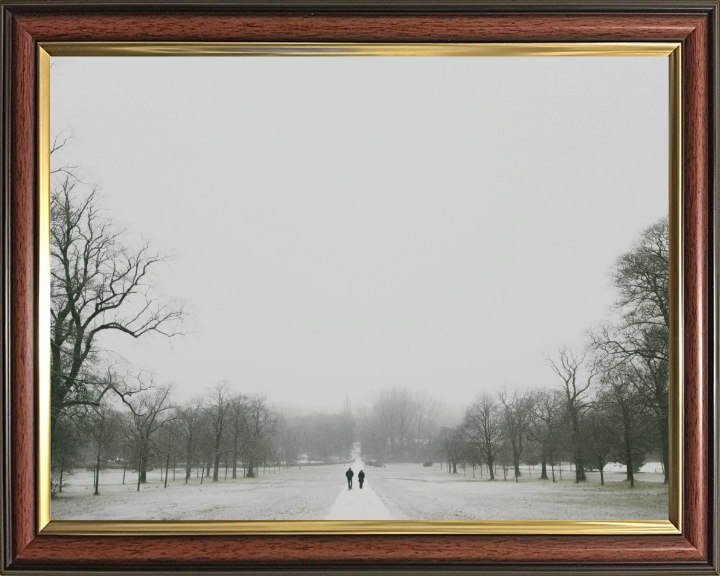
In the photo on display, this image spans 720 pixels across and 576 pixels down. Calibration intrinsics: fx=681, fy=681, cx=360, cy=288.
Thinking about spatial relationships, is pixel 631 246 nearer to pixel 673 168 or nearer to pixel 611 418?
pixel 673 168

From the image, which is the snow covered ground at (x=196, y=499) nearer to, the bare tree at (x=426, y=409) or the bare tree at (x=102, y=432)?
the bare tree at (x=102, y=432)

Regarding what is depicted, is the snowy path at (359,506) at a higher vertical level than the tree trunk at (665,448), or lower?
lower

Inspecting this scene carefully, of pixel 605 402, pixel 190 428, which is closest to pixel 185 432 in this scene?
pixel 190 428

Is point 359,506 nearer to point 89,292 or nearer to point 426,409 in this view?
point 426,409

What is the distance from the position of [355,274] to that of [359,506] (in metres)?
0.83

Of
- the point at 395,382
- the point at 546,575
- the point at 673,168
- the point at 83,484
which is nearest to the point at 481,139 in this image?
the point at 673,168

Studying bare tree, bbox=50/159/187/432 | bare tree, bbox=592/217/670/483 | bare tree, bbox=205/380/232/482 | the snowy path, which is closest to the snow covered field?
the snowy path

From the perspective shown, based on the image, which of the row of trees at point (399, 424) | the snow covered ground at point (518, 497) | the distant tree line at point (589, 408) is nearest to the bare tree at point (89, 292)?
the row of trees at point (399, 424)

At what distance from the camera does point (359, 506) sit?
242 cm

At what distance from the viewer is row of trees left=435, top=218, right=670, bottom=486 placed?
96.1 inches

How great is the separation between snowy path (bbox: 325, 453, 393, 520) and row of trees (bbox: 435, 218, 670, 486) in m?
0.29

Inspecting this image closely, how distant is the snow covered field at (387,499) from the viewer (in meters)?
2.41

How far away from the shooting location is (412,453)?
2482 millimetres

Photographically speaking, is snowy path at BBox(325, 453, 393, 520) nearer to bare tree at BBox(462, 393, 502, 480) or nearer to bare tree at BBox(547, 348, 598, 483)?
bare tree at BBox(462, 393, 502, 480)
